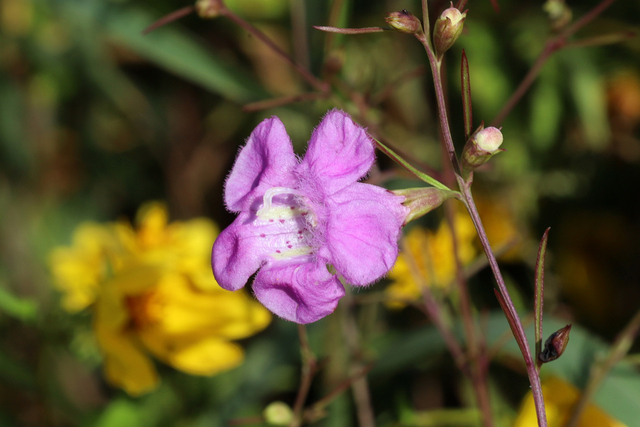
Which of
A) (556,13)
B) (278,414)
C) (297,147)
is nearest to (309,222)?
(278,414)

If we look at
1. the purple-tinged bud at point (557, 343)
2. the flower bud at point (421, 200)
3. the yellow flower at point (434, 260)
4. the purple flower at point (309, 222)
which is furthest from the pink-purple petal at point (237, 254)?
the yellow flower at point (434, 260)

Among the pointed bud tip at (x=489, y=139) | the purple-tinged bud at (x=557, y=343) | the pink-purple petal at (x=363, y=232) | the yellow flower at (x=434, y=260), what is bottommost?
the yellow flower at (x=434, y=260)

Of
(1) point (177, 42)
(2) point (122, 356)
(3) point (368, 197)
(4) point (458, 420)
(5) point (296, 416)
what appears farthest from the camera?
(1) point (177, 42)

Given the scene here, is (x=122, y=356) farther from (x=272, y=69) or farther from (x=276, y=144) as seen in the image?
(x=272, y=69)

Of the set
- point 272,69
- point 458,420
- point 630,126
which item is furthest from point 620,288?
point 272,69

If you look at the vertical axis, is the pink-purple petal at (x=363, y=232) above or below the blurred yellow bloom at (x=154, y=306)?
above

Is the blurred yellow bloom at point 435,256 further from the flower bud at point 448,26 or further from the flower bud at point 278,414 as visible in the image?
the flower bud at point 448,26
